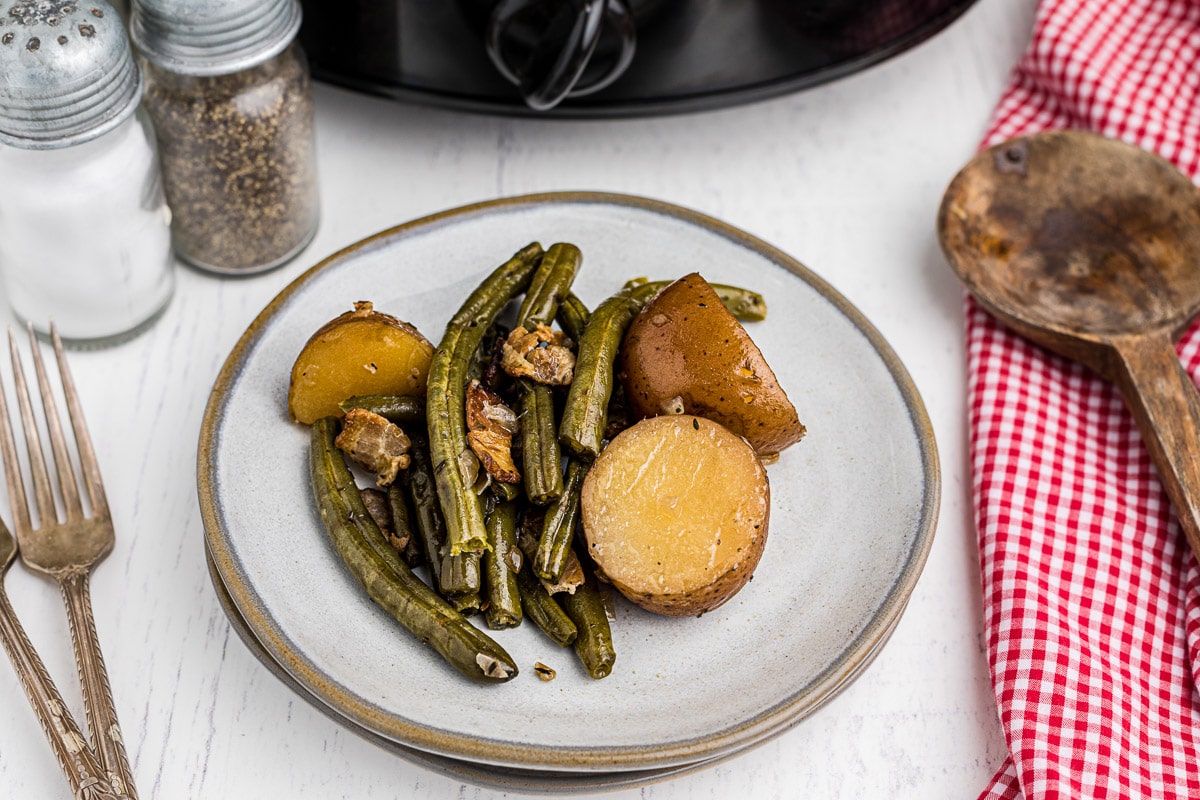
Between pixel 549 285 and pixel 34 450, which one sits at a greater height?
pixel 549 285

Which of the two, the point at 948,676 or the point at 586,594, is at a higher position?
the point at 586,594

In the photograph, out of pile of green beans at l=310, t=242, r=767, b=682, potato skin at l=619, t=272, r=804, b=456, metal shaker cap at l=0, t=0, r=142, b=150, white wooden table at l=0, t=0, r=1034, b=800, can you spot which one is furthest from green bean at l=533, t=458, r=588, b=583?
metal shaker cap at l=0, t=0, r=142, b=150

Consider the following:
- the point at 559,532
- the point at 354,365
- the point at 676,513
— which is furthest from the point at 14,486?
the point at 676,513

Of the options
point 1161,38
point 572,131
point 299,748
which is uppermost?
point 1161,38

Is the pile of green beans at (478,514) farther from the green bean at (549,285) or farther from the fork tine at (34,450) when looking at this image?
the fork tine at (34,450)

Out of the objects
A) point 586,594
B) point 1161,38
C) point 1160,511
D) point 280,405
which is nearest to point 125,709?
point 280,405

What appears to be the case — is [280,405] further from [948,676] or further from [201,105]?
[948,676]

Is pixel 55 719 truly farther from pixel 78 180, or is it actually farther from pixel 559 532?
pixel 78 180
